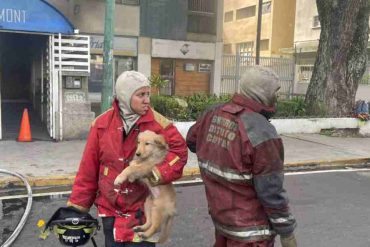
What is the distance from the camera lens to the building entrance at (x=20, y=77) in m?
13.6

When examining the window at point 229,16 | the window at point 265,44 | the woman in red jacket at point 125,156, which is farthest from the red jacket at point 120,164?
the window at point 229,16

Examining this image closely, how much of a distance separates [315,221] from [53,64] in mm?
7059

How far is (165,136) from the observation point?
2855 millimetres

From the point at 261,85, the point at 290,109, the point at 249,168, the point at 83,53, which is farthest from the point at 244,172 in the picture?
the point at 290,109

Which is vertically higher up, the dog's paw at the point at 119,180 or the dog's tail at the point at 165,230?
the dog's paw at the point at 119,180

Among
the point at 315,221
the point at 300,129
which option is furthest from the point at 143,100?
the point at 300,129

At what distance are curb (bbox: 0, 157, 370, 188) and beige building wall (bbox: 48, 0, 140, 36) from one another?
33.8 ft

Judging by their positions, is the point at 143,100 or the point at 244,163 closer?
the point at 244,163

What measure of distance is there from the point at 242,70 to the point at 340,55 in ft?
19.5

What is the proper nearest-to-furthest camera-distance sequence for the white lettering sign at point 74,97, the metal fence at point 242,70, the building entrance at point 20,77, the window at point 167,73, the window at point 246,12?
the white lettering sign at point 74,97
the building entrance at point 20,77
the metal fence at point 242,70
the window at point 167,73
the window at point 246,12

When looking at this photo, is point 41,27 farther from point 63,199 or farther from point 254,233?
point 254,233

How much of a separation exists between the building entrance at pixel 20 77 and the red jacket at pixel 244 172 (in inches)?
426

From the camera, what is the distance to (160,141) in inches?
109

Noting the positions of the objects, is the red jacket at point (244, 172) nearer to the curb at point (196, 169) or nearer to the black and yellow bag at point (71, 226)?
the black and yellow bag at point (71, 226)
